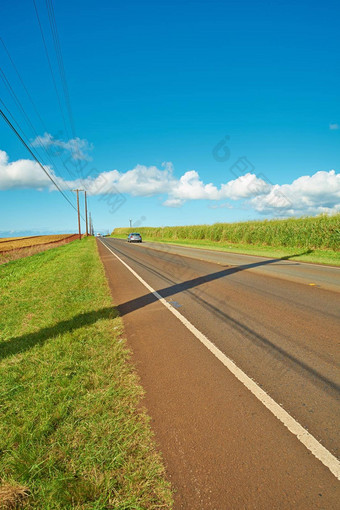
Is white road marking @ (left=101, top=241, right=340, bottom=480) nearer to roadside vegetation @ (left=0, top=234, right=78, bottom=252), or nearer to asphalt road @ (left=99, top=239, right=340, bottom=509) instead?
→ asphalt road @ (left=99, top=239, right=340, bottom=509)

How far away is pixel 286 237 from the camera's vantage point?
24.5m

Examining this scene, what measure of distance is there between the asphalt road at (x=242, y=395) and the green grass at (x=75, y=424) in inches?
8.2

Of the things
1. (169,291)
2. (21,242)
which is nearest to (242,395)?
(169,291)

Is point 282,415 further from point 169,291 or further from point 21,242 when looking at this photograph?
point 21,242

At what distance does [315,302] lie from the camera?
6.07 meters

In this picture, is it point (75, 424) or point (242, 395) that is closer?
point (75, 424)

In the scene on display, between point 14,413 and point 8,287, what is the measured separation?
26.3 ft

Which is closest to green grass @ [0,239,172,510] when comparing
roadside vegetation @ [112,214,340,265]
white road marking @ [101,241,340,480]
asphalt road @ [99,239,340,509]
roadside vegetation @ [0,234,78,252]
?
asphalt road @ [99,239,340,509]

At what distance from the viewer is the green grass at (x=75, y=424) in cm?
172

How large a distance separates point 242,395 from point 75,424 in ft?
5.40

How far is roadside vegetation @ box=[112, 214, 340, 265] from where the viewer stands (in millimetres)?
19119

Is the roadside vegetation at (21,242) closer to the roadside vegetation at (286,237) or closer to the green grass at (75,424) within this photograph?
the roadside vegetation at (286,237)

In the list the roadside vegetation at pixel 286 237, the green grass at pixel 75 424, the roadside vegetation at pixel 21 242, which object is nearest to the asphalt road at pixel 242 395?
the green grass at pixel 75 424

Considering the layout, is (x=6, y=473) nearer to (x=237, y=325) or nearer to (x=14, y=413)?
(x=14, y=413)
